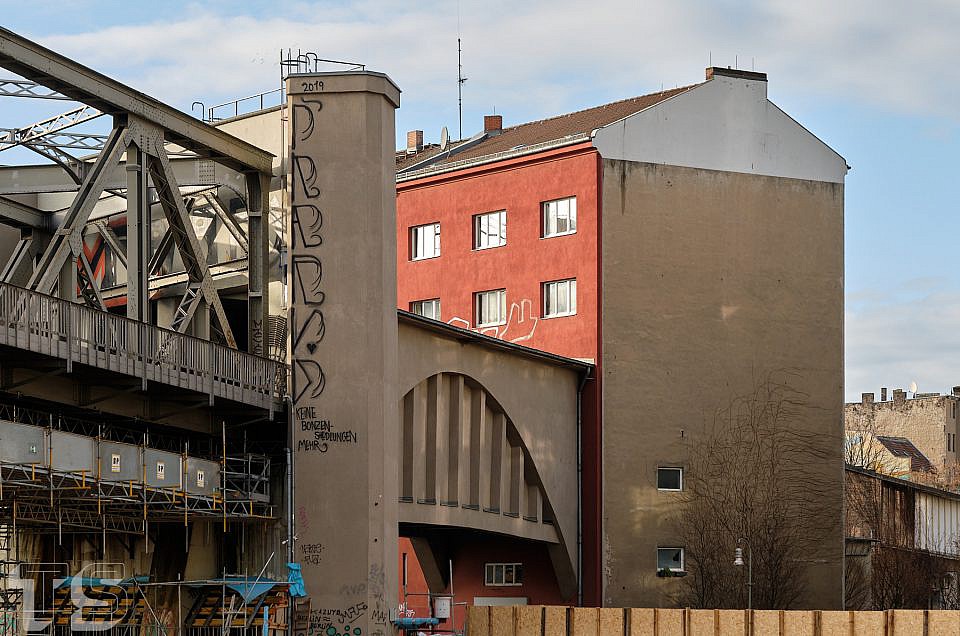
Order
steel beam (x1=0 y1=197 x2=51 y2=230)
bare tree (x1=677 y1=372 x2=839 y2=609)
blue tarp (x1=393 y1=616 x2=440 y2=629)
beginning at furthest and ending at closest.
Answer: bare tree (x1=677 y1=372 x2=839 y2=609) → steel beam (x1=0 y1=197 x2=51 y2=230) → blue tarp (x1=393 y1=616 x2=440 y2=629)

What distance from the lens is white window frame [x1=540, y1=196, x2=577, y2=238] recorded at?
54531 millimetres

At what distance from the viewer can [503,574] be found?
55.4 meters

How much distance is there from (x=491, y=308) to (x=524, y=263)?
2.43 metres

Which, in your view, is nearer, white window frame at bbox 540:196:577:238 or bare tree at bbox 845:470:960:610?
white window frame at bbox 540:196:577:238

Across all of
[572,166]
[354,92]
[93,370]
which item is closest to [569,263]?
[572,166]

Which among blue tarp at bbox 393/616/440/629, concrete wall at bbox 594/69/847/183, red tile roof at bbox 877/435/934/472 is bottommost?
blue tarp at bbox 393/616/440/629

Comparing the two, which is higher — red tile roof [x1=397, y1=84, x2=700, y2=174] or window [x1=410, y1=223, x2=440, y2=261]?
red tile roof [x1=397, y1=84, x2=700, y2=174]

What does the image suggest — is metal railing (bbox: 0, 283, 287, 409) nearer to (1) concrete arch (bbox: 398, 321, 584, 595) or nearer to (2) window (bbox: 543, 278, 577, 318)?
(1) concrete arch (bbox: 398, 321, 584, 595)

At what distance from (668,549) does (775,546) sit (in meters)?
3.86

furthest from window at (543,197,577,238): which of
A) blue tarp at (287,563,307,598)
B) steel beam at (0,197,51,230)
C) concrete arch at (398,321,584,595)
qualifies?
blue tarp at (287,563,307,598)

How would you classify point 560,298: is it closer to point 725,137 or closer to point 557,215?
point 557,215

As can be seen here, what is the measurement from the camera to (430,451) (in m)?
45.9

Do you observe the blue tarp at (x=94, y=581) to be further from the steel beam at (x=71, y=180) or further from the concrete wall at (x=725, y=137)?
the concrete wall at (x=725, y=137)

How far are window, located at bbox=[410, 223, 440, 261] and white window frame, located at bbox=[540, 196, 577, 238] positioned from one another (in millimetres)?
5239
